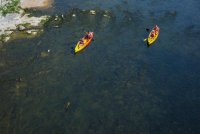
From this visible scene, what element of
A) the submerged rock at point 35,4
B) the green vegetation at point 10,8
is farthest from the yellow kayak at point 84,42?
the green vegetation at point 10,8

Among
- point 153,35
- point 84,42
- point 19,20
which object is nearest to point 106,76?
point 84,42

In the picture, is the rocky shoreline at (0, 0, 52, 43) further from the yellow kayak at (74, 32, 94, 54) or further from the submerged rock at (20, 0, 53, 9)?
the yellow kayak at (74, 32, 94, 54)

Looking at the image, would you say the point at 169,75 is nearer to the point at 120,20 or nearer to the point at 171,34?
the point at 171,34

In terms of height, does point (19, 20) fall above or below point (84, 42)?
below

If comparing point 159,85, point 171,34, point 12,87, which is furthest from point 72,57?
point 171,34

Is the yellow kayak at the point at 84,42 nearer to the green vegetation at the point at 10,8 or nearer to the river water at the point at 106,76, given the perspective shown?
the river water at the point at 106,76

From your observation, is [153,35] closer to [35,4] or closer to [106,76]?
[106,76]

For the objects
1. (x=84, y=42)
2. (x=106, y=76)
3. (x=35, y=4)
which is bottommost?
(x=106, y=76)
